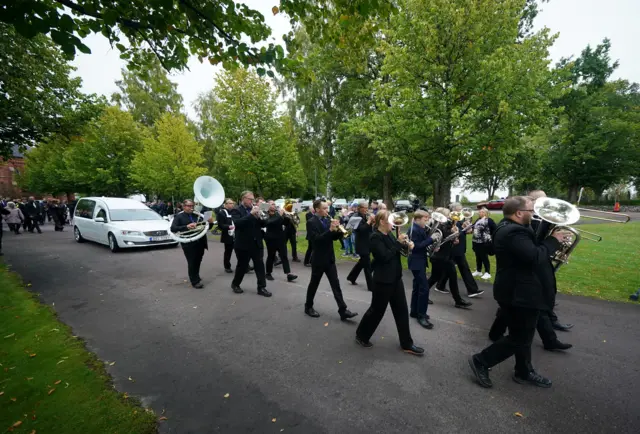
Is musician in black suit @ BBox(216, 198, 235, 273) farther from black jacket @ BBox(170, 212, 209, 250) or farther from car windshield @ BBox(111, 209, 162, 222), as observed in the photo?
car windshield @ BBox(111, 209, 162, 222)

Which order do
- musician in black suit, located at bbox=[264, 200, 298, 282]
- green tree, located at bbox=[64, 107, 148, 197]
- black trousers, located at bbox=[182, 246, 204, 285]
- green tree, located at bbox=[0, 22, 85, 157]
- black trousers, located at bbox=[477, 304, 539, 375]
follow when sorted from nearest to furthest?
black trousers, located at bbox=[477, 304, 539, 375]
black trousers, located at bbox=[182, 246, 204, 285]
musician in black suit, located at bbox=[264, 200, 298, 282]
green tree, located at bbox=[0, 22, 85, 157]
green tree, located at bbox=[64, 107, 148, 197]

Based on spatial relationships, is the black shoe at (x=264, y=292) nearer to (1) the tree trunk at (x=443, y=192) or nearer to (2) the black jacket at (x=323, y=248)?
(2) the black jacket at (x=323, y=248)

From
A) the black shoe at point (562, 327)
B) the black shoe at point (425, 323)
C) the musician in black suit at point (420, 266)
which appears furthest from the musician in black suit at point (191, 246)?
the black shoe at point (562, 327)

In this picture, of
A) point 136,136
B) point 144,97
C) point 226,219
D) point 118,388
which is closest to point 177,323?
Answer: point 118,388

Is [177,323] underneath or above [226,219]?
underneath

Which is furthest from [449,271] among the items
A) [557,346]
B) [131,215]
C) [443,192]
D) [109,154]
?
[109,154]

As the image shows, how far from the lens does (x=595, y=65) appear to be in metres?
31.4

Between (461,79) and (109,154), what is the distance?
30.1 metres

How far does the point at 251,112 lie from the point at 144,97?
22.4 meters

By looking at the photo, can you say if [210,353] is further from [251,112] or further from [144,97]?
[144,97]

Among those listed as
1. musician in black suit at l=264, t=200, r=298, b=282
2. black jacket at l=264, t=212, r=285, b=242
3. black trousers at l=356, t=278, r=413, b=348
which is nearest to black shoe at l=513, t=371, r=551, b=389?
black trousers at l=356, t=278, r=413, b=348

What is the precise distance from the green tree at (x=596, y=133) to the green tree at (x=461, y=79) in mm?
23735

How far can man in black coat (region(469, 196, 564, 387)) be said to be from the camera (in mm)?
2961

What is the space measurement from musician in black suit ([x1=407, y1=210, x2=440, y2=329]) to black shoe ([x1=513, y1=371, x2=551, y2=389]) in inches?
55.9
